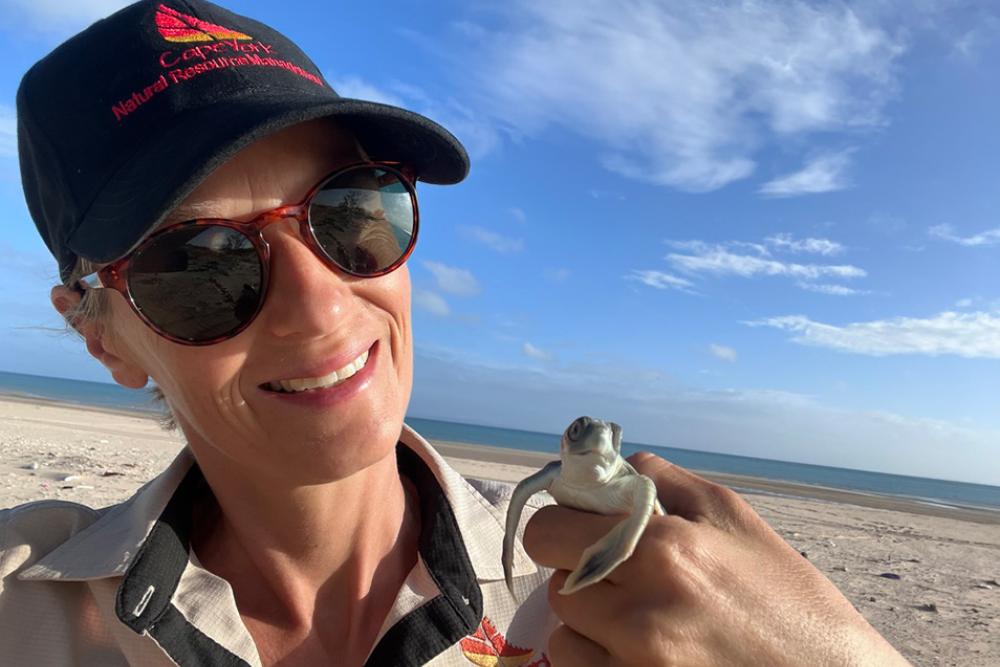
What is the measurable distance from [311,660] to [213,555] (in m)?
0.52

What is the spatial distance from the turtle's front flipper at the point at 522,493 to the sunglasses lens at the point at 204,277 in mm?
858

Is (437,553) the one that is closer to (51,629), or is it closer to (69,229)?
(51,629)

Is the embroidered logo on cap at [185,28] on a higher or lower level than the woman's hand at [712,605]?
higher

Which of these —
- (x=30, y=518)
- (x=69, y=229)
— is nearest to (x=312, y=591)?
(x=30, y=518)

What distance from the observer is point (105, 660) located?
78.0 inches

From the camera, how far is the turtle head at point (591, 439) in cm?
160

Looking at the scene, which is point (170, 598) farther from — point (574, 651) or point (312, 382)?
point (574, 651)

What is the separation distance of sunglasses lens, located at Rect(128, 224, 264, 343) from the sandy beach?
20.2 feet

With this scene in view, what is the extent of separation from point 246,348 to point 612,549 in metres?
1.13

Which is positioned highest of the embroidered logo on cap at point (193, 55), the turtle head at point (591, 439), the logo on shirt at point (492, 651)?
the embroidered logo on cap at point (193, 55)

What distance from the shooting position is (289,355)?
192cm

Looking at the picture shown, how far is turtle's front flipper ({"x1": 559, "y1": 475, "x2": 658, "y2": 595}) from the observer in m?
1.36

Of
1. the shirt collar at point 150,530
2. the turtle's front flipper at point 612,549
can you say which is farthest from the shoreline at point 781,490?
the turtle's front flipper at point 612,549

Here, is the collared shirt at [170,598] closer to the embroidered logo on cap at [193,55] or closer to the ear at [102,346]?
the ear at [102,346]
